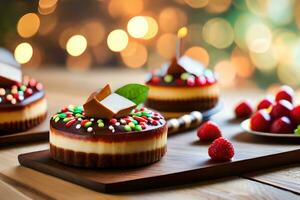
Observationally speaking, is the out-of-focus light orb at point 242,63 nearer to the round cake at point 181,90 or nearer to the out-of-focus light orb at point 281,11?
the out-of-focus light orb at point 281,11

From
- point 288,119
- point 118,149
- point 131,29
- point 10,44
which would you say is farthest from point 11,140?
point 131,29

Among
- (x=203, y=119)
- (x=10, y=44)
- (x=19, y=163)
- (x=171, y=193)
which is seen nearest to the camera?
(x=171, y=193)

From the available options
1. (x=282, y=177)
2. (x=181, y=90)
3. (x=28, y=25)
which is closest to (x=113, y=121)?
(x=282, y=177)

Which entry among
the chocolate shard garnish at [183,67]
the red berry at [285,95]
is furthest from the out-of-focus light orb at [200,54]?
the red berry at [285,95]

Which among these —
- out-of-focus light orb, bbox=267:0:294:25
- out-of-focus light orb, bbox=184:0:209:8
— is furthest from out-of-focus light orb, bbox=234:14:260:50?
out-of-focus light orb, bbox=184:0:209:8

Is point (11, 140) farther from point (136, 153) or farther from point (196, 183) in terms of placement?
point (196, 183)

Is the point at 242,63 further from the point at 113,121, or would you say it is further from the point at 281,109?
the point at 113,121
